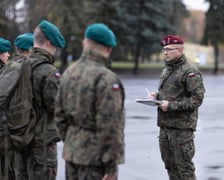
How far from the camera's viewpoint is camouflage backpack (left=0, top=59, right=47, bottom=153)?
14.8 feet

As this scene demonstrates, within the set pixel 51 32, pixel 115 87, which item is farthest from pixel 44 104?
pixel 115 87

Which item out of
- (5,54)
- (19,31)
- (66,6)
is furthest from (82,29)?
(5,54)

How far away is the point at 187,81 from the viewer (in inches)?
218

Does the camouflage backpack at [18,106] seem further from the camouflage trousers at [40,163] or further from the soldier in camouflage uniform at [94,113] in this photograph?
the soldier in camouflage uniform at [94,113]

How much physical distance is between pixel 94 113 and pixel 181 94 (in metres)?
2.14

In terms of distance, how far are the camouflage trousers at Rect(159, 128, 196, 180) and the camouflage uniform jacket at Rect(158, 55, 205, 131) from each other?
0.09 metres

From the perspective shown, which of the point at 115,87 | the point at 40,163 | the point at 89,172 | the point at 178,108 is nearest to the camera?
the point at 115,87

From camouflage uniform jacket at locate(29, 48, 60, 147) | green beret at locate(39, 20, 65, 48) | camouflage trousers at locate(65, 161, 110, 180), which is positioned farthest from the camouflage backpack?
camouflage trousers at locate(65, 161, 110, 180)

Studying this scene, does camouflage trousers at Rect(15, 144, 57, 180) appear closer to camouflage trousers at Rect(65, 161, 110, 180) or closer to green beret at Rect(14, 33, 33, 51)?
camouflage trousers at Rect(65, 161, 110, 180)

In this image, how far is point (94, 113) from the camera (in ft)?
12.1

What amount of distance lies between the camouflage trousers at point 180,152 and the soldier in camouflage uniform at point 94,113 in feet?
6.43

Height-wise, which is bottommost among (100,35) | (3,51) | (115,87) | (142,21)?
(115,87)

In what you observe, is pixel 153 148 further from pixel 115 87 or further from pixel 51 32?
pixel 115 87

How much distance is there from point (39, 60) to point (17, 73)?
0.24 m
